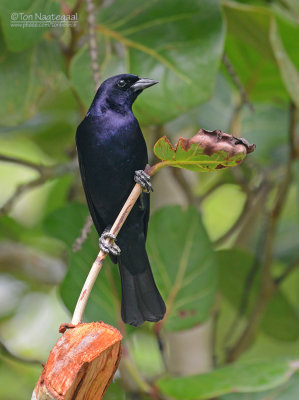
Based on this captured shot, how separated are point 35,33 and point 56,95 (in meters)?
0.92

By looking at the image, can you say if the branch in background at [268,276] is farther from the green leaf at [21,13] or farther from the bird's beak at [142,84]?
the bird's beak at [142,84]

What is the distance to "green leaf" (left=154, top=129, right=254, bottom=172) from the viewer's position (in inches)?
19.2

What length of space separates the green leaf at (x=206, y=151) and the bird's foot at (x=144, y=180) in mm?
27

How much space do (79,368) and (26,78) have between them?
3.17ft

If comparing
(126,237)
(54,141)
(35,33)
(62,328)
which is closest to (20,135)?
(54,141)

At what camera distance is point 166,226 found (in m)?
1.49

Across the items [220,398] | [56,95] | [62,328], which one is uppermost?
[56,95]

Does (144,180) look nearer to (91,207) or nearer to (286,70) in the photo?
(91,207)

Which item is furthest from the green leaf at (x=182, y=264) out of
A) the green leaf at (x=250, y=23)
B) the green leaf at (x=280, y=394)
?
the green leaf at (x=250, y=23)

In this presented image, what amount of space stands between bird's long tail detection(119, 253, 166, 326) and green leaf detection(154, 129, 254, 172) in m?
0.16

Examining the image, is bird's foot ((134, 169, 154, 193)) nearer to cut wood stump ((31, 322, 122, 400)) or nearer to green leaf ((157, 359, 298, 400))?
cut wood stump ((31, 322, 122, 400))

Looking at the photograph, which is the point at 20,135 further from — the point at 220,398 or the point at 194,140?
the point at 194,140

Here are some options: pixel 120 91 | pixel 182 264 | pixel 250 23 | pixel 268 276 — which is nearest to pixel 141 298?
pixel 120 91

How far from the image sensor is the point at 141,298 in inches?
28.0
